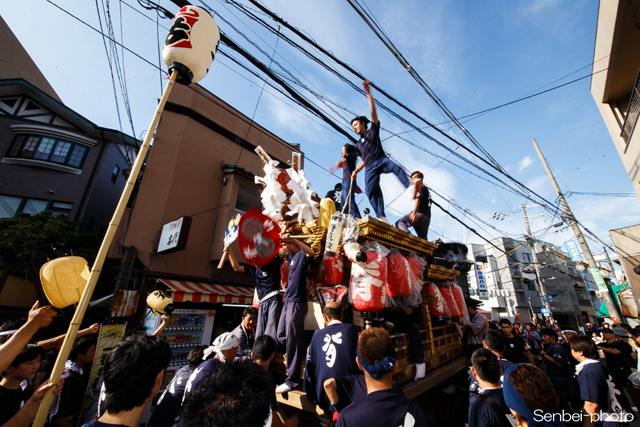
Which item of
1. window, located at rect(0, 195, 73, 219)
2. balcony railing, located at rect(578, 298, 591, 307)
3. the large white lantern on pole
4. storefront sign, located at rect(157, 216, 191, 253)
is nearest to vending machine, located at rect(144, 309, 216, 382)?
storefront sign, located at rect(157, 216, 191, 253)

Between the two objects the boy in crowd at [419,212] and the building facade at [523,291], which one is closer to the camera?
the boy in crowd at [419,212]

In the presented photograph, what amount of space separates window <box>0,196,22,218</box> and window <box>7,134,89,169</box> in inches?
84.1

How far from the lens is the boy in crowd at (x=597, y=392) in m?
3.39

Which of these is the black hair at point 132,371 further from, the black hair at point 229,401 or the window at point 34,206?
the window at point 34,206

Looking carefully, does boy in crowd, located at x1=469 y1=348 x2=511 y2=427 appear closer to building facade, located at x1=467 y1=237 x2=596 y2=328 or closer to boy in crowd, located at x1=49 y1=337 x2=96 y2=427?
boy in crowd, located at x1=49 y1=337 x2=96 y2=427

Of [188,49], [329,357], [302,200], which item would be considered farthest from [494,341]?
[188,49]

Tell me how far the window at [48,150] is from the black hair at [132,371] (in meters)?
16.2

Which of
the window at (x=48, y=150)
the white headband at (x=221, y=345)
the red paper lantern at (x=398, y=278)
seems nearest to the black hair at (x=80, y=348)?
the white headband at (x=221, y=345)

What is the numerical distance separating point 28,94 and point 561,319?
52.1m

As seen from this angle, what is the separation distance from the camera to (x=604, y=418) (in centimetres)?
344

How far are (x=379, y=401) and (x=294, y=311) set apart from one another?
186cm

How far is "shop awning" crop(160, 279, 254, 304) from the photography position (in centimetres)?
873

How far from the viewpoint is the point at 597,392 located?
342 cm

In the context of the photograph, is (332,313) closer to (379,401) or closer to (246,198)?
(379,401)
